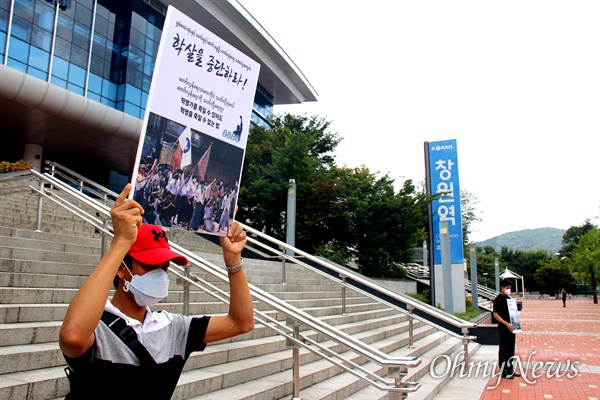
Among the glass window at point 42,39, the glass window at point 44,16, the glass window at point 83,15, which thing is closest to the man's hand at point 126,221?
the glass window at point 42,39

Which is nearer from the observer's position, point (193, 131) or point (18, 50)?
point (193, 131)

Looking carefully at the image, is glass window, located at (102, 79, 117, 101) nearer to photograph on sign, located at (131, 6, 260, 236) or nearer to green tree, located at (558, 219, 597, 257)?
photograph on sign, located at (131, 6, 260, 236)

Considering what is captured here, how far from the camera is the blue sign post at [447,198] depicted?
16.5 meters

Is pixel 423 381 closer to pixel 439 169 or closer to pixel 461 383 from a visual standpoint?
pixel 461 383

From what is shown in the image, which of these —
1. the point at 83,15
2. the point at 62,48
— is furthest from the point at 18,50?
the point at 83,15

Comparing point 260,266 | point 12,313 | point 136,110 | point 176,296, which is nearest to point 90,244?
point 176,296

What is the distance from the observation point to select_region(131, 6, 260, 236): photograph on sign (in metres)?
2.25

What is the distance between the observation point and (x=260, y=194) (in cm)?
1441

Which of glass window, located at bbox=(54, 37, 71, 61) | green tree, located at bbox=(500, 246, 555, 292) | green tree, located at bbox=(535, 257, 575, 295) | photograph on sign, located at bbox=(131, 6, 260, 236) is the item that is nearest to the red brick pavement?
photograph on sign, located at bbox=(131, 6, 260, 236)

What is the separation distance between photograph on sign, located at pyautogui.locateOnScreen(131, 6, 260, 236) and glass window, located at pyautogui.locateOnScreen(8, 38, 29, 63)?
17823 millimetres

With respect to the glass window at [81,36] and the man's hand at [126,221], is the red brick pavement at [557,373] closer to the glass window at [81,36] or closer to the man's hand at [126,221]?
the man's hand at [126,221]

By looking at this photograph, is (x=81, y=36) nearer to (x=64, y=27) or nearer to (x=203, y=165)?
(x=64, y=27)

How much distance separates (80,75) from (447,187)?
15714mm

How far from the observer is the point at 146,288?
1691mm
